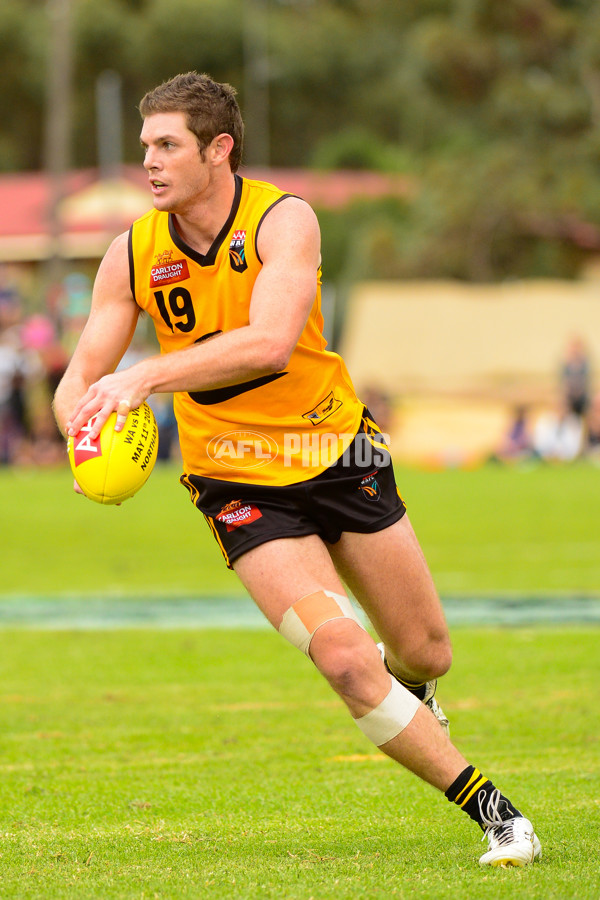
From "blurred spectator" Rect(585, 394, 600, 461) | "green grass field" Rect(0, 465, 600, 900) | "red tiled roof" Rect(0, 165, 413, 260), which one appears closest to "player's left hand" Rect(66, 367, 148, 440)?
"green grass field" Rect(0, 465, 600, 900)

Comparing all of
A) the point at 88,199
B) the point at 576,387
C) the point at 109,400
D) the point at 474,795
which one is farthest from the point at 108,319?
the point at 88,199

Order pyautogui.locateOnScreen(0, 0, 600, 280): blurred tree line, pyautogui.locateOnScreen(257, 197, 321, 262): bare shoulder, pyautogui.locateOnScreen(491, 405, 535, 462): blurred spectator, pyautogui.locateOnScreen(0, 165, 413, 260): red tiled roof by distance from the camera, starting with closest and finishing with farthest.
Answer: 1. pyautogui.locateOnScreen(257, 197, 321, 262): bare shoulder
2. pyautogui.locateOnScreen(491, 405, 535, 462): blurred spectator
3. pyautogui.locateOnScreen(0, 0, 600, 280): blurred tree line
4. pyautogui.locateOnScreen(0, 165, 413, 260): red tiled roof

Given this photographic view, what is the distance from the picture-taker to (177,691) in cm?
784

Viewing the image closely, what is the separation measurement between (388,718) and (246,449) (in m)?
1.06

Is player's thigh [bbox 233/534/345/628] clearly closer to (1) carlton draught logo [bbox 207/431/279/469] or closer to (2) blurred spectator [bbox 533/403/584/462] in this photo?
(1) carlton draught logo [bbox 207/431/279/469]

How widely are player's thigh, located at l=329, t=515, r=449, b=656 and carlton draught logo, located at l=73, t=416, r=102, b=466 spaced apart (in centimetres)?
93

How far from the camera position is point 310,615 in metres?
4.47

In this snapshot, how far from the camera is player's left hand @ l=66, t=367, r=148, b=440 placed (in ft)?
14.5

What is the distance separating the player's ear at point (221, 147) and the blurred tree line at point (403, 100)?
38.5 metres

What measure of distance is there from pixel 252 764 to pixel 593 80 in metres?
39.6

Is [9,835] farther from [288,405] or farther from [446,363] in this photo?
[446,363]

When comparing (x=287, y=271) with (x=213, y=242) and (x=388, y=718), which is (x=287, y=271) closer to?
(x=213, y=242)

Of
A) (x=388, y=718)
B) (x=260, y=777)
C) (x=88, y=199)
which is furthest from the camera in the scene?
(x=88, y=199)

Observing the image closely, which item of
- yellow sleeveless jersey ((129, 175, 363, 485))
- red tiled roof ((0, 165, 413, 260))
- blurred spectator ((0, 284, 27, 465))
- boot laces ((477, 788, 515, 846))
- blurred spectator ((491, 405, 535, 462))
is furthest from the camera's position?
red tiled roof ((0, 165, 413, 260))
